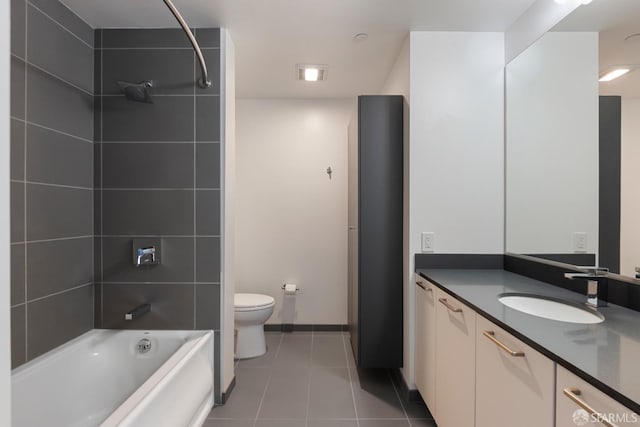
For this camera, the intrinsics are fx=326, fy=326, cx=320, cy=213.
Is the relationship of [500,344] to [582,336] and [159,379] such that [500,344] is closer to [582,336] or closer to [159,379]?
[582,336]

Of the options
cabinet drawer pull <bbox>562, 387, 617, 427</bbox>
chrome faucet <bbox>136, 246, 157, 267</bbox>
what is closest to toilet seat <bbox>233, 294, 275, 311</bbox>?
chrome faucet <bbox>136, 246, 157, 267</bbox>

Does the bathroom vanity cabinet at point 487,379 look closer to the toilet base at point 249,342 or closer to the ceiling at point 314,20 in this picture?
the toilet base at point 249,342

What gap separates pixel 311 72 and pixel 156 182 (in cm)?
145

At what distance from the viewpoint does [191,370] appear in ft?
5.60

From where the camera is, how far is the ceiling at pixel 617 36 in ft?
3.97

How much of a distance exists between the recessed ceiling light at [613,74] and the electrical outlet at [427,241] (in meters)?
1.08

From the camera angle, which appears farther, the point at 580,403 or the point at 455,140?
the point at 455,140

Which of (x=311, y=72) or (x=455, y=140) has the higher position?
(x=311, y=72)

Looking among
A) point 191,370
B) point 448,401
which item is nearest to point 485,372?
point 448,401

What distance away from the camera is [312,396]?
2096 mm

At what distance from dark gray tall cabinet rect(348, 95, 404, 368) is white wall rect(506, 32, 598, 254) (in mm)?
662

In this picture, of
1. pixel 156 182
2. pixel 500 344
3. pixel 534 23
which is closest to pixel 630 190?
pixel 500 344

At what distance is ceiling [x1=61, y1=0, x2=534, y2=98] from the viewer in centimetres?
179

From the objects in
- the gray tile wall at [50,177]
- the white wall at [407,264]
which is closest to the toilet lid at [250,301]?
the gray tile wall at [50,177]
